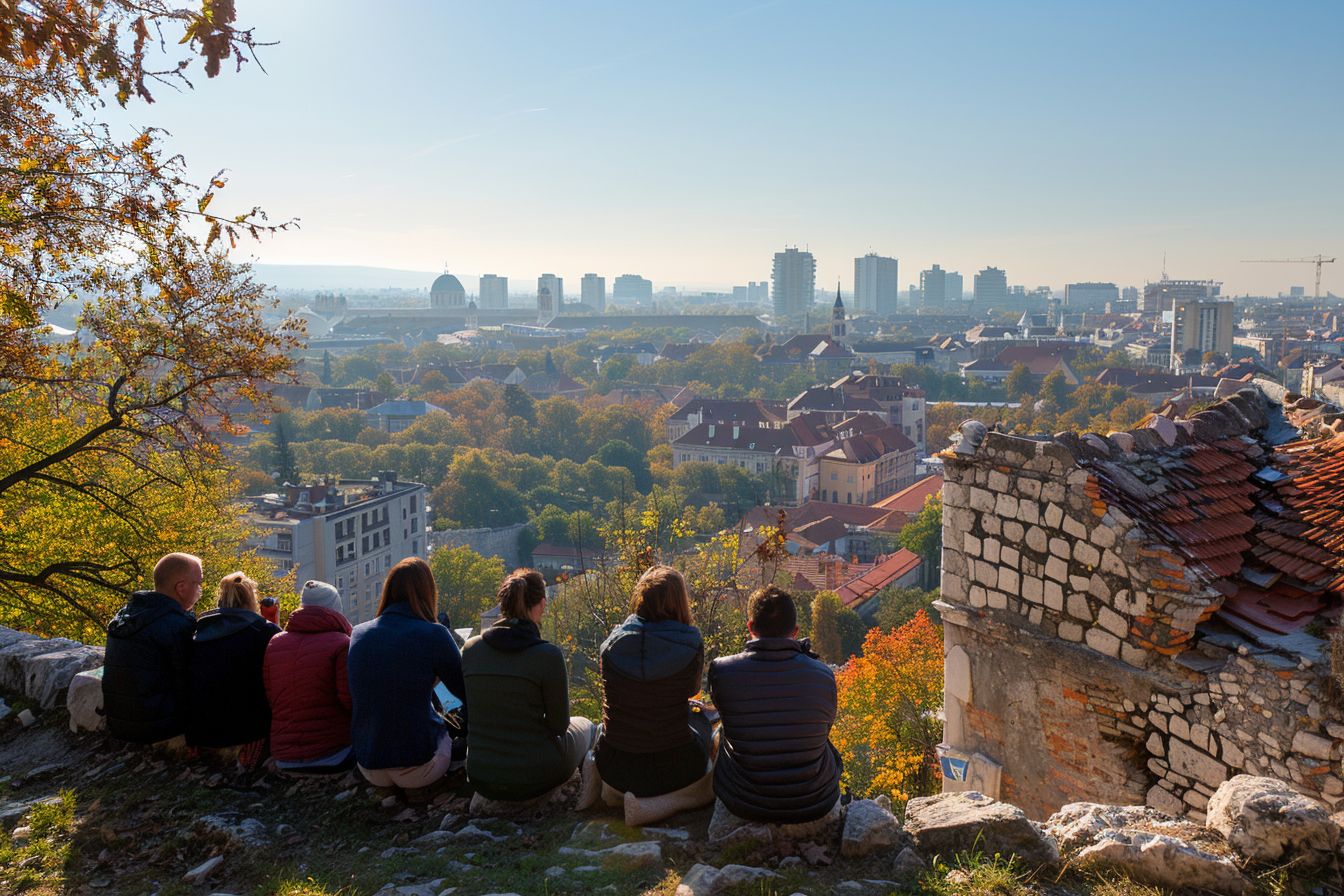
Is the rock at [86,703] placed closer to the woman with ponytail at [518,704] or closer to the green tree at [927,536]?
the woman with ponytail at [518,704]

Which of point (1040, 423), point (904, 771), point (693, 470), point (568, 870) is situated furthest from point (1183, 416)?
point (1040, 423)

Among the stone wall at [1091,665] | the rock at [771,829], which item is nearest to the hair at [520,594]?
the rock at [771,829]

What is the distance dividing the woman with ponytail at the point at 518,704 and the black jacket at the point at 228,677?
1.17 meters

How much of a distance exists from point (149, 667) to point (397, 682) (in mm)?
1354

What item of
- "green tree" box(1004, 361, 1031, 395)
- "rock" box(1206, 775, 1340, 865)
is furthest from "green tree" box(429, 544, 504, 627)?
"green tree" box(1004, 361, 1031, 395)

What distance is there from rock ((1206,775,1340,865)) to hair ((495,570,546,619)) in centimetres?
254

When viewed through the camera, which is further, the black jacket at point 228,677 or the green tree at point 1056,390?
the green tree at point 1056,390

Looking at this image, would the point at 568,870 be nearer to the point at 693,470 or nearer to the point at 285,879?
the point at 285,879

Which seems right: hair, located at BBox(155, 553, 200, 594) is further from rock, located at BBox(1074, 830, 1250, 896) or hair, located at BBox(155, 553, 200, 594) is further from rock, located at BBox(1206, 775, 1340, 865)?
rock, located at BBox(1206, 775, 1340, 865)

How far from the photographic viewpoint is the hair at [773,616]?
3258 mm

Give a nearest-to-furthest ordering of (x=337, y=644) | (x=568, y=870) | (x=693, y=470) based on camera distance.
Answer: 1. (x=568, y=870)
2. (x=337, y=644)
3. (x=693, y=470)

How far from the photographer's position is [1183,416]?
578cm

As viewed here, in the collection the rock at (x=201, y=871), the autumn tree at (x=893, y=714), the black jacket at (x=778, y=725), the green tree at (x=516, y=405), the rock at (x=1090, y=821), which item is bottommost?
the autumn tree at (x=893, y=714)

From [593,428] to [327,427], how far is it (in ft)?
61.9
